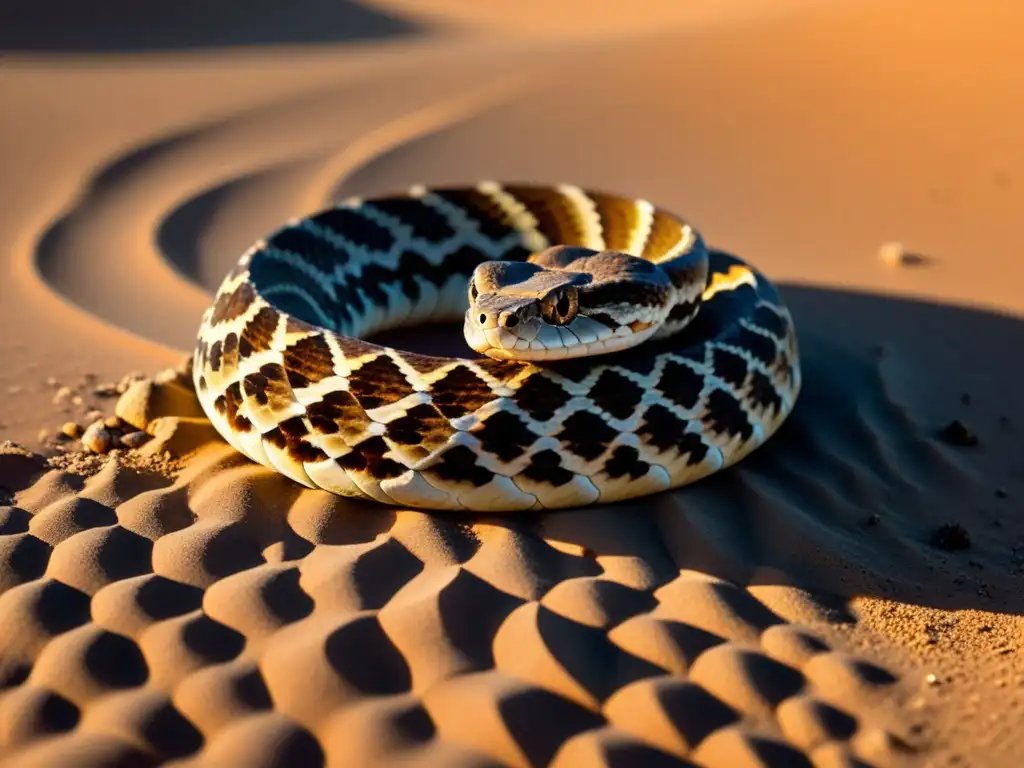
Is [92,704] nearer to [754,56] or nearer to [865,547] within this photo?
[865,547]

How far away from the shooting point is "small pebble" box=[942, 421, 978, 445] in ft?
15.6

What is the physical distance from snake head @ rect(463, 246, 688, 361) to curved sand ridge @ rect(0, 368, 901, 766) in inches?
25.3

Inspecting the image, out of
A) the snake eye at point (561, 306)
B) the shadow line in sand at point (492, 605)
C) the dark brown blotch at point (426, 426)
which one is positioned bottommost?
the shadow line in sand at point (492, 605)

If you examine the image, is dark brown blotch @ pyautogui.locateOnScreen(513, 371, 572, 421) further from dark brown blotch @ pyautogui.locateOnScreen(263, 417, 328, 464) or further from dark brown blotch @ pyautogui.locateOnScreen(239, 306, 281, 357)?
dark brown blotch @ pyautogui.locateOnScreen(239, 306, 281, 357)

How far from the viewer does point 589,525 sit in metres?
4.01

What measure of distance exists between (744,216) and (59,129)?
6519 mm

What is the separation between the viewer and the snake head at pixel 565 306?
4.01 m

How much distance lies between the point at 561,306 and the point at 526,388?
14.3 inches

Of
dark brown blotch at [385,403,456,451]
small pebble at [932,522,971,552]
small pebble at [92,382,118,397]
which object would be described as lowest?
small pebble at [932,522,971,552]

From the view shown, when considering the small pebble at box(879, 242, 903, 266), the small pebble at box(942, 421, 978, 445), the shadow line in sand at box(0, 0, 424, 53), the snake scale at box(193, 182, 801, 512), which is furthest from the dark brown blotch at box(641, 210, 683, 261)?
the shadow line in sand at box(0, 0, 424, 53)

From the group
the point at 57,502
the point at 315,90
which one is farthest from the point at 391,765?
the point at 315,90

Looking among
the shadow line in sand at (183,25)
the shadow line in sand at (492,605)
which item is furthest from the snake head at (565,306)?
the shadow line in sand at (183,25)

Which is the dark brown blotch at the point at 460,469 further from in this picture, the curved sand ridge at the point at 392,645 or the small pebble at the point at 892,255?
the small pebble at the point at 892,255

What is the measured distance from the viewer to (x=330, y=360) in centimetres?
410
